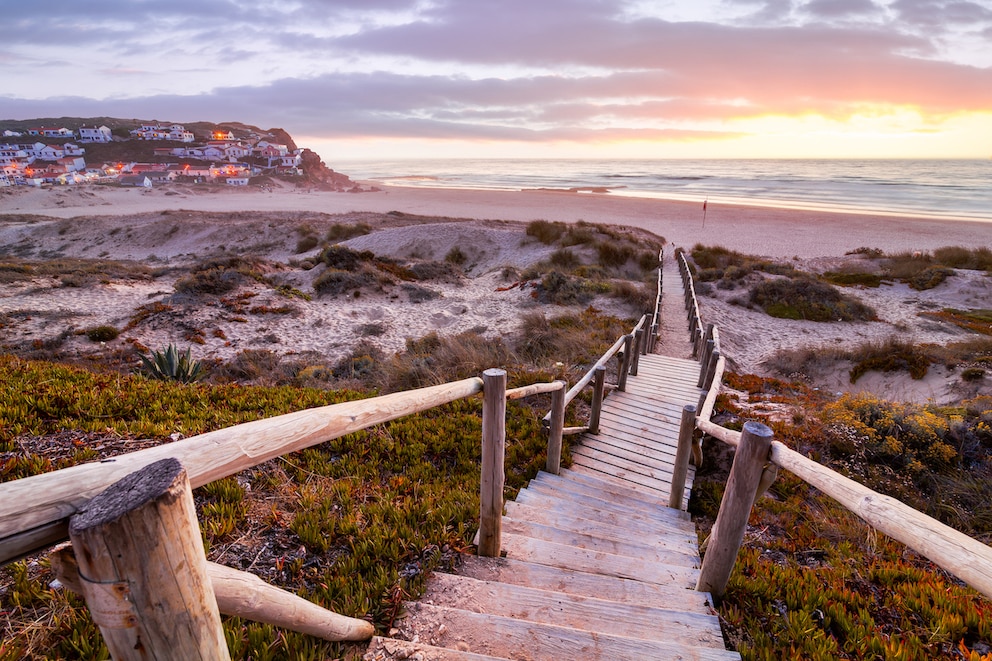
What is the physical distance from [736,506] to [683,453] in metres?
2.10

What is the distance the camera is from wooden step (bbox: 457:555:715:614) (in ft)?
9.78

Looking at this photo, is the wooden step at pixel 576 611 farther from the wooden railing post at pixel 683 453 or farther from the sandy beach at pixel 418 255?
the sandy beach at pixel 418 255

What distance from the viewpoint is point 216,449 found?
51.4 inches

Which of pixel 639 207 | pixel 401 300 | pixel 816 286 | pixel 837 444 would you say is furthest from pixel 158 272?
pixel 639 207

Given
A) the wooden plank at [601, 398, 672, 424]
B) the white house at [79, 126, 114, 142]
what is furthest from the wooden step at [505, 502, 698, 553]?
the white house at [79, 126, 114, 142]

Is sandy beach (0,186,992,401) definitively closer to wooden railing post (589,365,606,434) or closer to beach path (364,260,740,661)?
wooden railing post (589,365,606,434)

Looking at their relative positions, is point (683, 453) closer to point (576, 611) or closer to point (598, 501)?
point (598, 501)

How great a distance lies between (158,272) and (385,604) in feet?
73.5

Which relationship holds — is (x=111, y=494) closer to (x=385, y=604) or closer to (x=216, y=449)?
(x=216, y=449)

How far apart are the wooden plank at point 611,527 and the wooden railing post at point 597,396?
2138 mm

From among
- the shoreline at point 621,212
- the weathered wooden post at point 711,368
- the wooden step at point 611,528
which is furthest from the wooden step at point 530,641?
the shoreline at point 621,212

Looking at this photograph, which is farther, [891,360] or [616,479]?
[891,360]

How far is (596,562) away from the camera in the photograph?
135 inches

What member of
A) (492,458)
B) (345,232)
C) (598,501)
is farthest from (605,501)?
(345,232)
